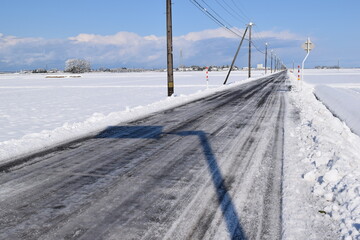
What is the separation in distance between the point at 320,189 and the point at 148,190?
81.2 inches

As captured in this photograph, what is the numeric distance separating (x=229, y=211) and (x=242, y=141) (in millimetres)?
3316

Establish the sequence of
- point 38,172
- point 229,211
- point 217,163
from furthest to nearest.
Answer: point 217,163 < point 38,172 < point 229,211

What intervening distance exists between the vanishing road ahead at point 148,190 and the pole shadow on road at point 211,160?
1 centimetres

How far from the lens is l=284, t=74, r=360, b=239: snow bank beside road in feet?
9.39

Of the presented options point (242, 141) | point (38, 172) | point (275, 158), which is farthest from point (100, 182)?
point (242, 141)

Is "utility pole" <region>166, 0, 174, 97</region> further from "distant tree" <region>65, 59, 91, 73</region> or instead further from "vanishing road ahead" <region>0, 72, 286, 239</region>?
"distant tree" <region>65, 59, 91, 73</region>

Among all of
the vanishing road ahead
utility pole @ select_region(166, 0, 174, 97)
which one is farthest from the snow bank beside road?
utility pole @ select_region(166, 0, 174, 97)

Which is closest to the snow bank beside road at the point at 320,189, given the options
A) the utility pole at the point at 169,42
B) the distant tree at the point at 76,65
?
the utility pole at the point at 169,42

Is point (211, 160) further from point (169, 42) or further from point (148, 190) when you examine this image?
point (169, 42)

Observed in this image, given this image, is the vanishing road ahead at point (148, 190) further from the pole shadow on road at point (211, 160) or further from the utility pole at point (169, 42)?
the utility pole at point (169, 42)

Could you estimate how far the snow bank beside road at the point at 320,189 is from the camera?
A: 2.86 metres

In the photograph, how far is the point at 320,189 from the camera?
12.0ft

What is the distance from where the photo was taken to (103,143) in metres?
6.39

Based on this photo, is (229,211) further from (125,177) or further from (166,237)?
(125,177)
